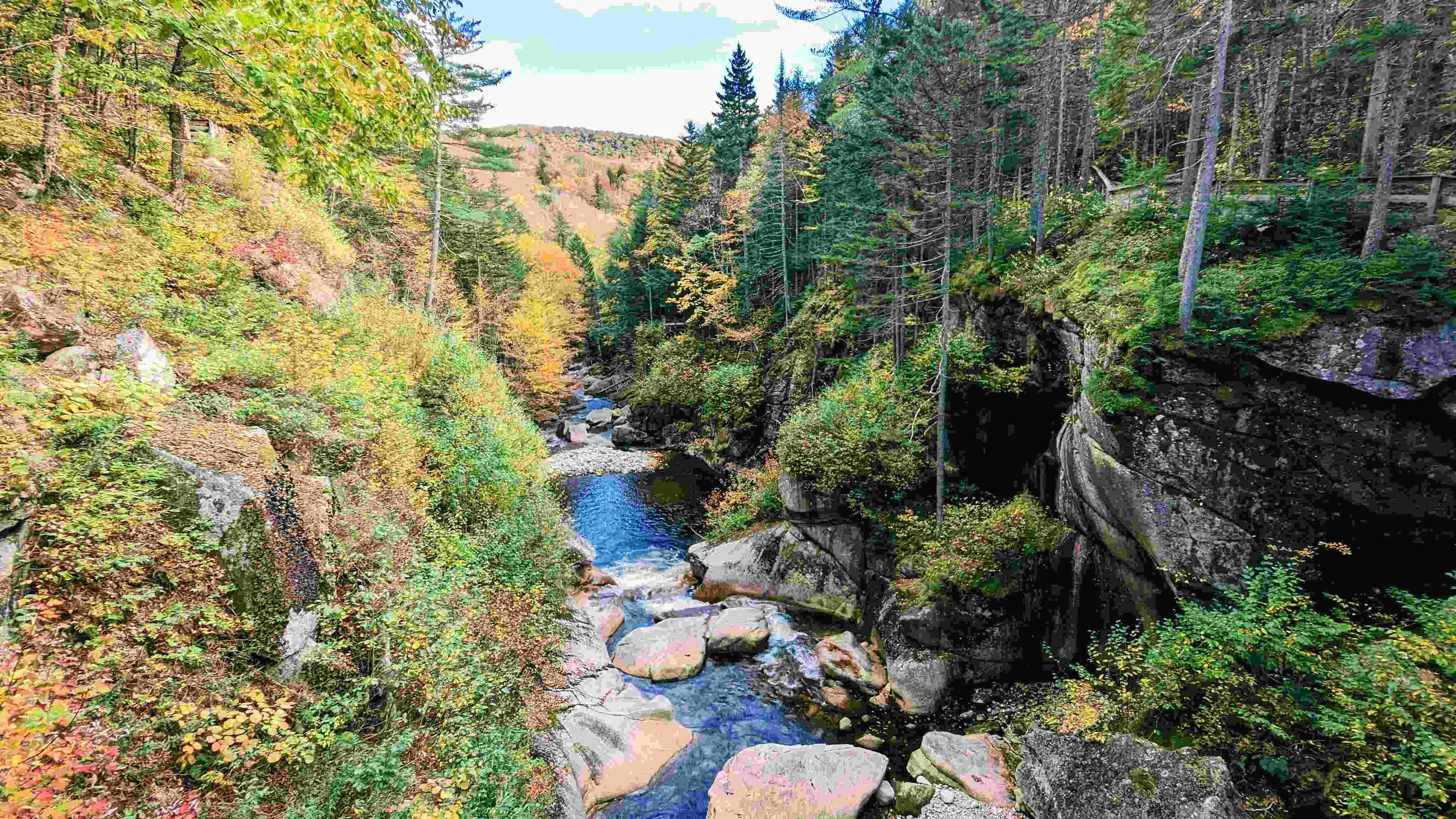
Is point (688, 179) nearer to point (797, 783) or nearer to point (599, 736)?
point (599, 736)

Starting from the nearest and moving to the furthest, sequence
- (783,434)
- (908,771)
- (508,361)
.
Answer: (908,771), (783,434), (508,361)

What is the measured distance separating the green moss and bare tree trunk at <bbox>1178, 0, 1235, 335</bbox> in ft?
24.4

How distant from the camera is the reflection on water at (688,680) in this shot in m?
10.3

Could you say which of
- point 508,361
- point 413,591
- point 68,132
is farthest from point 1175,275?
point 508,361

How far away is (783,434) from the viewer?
1947 cm

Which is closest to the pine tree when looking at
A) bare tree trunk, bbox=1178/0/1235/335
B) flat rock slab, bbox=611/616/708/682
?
bare tree trunk, bbox=1178/0/1235/335

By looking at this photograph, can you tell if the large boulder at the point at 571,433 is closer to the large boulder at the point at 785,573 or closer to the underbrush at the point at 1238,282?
the large boulder at the point at 785,573

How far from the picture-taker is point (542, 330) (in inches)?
1395

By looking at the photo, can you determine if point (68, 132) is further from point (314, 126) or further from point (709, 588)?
point (709, 588)

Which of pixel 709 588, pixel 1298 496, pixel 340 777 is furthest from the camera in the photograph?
pixel 709 588

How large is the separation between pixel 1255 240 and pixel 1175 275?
65.4 inches

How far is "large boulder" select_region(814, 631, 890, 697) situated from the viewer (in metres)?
13.2

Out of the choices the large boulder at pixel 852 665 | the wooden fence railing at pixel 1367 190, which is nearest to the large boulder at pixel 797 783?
the large boulder at pixel 852 665

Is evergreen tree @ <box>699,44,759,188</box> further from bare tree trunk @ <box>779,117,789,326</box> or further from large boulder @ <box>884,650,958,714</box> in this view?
large boulder @ <box>884,650,958,714</box>
